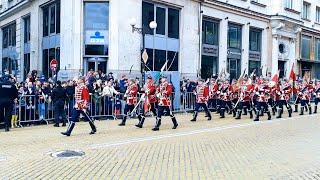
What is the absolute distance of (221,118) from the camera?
20.9 m

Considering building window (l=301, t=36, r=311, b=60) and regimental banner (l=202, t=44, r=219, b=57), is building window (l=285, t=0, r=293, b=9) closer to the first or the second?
building window (l=301, t=36, r=311, b=60)

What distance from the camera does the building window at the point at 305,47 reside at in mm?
44088

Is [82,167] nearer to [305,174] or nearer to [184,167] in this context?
[184,167]

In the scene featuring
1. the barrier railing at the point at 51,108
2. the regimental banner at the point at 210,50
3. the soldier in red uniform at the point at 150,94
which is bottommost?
the barrier railing at the point at 51,108

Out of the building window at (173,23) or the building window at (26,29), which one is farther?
the building window at (26,29)

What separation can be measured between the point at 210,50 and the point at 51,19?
11.0 meters

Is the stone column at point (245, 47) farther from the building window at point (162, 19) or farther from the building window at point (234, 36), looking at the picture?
the building window at point (162, 19)

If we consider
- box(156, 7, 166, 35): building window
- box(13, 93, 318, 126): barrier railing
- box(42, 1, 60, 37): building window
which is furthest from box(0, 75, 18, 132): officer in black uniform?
box(156, 7, 166, 35): building window

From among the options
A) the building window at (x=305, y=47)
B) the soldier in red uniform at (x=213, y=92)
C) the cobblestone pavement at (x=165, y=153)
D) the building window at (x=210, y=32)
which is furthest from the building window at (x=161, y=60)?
the building window at (x=305, y=47)

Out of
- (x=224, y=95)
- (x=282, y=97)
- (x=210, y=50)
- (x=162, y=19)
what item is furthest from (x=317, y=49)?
(x=224, y=95)

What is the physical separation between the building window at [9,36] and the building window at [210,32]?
580 inches

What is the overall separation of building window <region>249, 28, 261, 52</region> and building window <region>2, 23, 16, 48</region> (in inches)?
740

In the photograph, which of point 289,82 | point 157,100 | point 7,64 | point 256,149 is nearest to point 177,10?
point 289,82

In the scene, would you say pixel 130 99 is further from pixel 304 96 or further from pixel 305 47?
pixel 305 47
